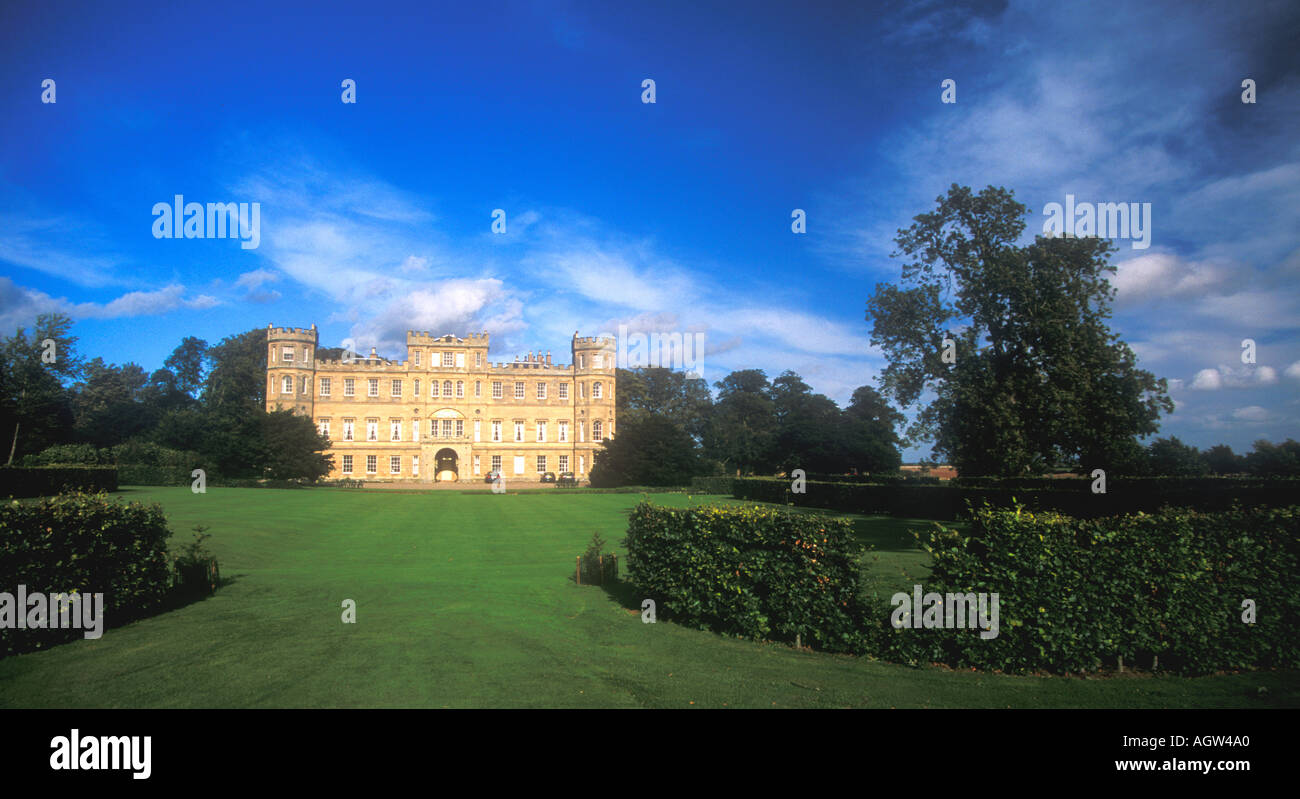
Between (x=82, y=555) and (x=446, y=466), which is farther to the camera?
(x=446, y=466)

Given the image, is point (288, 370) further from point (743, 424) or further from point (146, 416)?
point (743, 424)

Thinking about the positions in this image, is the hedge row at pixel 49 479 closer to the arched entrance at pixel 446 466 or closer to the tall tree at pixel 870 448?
the arched entrance at pixel 446 466

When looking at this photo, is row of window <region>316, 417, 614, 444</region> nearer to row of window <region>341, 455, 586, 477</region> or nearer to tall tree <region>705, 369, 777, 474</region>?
row of window <region>341, 455, 586, 477</region>

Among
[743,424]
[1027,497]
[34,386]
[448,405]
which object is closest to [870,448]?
[743,424]

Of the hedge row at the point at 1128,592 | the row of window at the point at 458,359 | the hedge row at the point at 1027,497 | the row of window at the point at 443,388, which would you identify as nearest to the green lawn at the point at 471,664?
the hedge row at the point at 1128,592

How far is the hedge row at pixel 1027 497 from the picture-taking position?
17547mm

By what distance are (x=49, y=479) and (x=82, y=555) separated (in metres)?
31.0

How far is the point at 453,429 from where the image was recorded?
214ft

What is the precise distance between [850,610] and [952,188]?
81.3 feet

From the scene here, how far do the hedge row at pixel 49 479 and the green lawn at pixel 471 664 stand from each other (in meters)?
25.2
